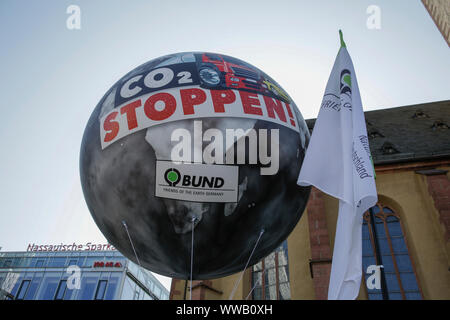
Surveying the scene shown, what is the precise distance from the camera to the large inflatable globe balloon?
2.38m

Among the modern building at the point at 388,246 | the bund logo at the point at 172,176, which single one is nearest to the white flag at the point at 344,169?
the bund logo at the point at 172,176

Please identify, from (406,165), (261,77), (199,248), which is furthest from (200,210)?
(406,165)

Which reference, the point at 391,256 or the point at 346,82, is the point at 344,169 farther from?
the point at 391,256

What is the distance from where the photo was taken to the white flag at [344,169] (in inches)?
109

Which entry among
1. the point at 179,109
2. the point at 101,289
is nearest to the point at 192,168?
the point at 179,109

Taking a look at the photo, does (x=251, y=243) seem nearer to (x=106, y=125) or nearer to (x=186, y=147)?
(x=186, y=147)

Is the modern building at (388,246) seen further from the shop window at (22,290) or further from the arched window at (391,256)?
the shop window at (22,290)

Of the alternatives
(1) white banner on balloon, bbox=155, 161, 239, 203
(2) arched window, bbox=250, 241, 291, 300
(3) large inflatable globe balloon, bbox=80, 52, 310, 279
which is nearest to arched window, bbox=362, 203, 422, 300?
(2) arched window, bbox=250, 241, 291, 300

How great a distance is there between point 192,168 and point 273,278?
9090mm

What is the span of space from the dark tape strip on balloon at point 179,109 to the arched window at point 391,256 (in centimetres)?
820

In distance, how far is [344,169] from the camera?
317 cm

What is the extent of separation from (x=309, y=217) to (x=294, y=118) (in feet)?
27.9

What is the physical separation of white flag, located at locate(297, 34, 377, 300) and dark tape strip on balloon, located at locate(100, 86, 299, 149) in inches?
28.1
